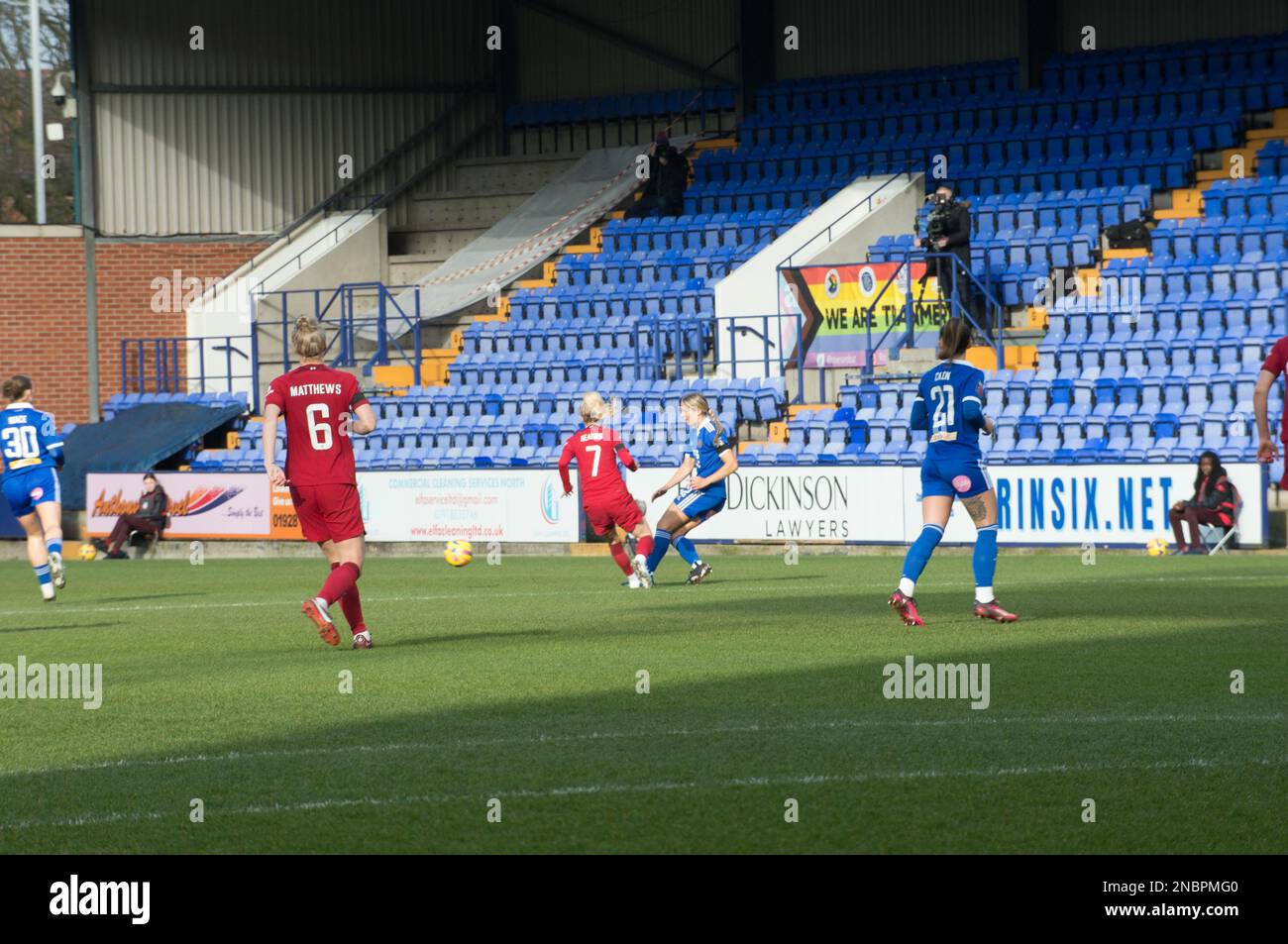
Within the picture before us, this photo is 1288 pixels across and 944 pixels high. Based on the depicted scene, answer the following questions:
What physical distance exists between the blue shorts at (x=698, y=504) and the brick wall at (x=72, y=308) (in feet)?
68.2

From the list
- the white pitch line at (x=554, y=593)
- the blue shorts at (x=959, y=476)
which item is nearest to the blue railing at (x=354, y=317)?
the white pitch line at (x=554, y=593)

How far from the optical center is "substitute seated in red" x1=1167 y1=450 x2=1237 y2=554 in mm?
22156

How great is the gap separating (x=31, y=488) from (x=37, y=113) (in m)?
20.6

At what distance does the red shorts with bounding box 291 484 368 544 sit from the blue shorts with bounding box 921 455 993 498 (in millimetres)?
3715

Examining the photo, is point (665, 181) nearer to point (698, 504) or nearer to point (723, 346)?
point (723, 346)

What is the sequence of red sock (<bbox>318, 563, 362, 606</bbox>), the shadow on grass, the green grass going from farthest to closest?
the shadow on grass
red sock (<bbox>318, 563, 362, 606</bbox>)
the green grass

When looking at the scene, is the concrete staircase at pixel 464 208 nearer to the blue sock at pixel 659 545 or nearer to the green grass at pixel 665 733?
the blue sock at pixel 659 545

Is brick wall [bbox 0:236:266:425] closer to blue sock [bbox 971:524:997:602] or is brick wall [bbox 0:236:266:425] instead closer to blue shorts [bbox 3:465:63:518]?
blue shorts [bbox 3:465:63:518]

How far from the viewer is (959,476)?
13086mm

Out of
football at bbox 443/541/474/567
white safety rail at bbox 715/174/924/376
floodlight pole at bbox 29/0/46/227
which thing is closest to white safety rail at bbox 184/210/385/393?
floodlight pole at bbox 29/0/46/227

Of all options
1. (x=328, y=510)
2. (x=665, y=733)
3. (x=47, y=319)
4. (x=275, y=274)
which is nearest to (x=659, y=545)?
(x=328, y=510)

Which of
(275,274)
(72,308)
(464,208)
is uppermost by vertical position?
(464,208)

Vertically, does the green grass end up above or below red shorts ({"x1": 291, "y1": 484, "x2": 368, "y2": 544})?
below
